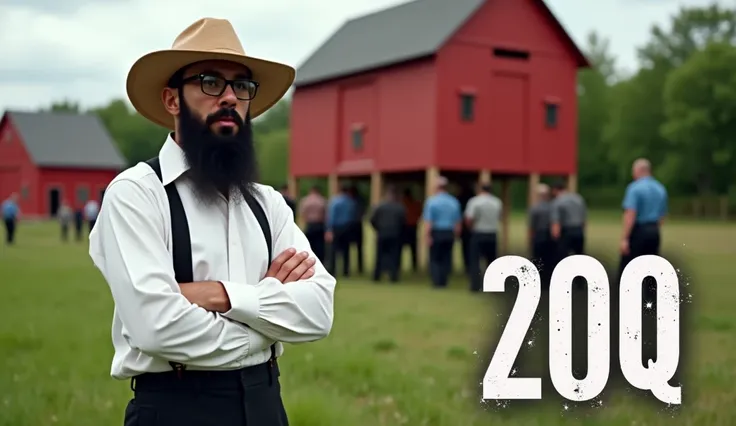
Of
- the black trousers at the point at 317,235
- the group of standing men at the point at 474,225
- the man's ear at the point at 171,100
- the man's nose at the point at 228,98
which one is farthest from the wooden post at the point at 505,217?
the man's nose at the point at 228,98

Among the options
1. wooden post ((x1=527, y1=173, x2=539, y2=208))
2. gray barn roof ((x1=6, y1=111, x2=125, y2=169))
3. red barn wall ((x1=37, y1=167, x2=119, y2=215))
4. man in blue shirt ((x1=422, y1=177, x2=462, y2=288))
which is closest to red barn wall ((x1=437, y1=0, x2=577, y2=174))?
wooden post ((x1=527, y1=173, x2=539, y2=208))

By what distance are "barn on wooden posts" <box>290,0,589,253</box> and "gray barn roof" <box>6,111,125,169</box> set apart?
43.5m

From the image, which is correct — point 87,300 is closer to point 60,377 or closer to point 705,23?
point 60,377

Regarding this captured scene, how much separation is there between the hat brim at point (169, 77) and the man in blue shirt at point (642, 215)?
1039 centimetres

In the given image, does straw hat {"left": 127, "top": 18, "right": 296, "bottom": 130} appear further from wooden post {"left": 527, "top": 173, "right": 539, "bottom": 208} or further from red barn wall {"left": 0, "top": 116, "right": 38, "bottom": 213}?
red barn wall {"left": 0, "top": 116, "right": 38, "bottom": 213}

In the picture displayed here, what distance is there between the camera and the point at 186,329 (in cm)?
308

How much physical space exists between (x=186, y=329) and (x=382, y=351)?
6.87 m

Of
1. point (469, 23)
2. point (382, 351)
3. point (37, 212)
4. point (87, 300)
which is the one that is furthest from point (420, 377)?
point (37, 212)

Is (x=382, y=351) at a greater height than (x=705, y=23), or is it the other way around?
(x=705, y=23)

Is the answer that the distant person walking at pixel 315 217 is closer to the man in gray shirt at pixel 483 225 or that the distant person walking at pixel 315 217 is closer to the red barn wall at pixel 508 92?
the red barn wall at pixel 508 92

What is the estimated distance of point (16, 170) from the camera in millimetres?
68812

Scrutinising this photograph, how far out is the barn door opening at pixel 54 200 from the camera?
65706 millimetres

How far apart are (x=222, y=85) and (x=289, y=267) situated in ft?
2.22

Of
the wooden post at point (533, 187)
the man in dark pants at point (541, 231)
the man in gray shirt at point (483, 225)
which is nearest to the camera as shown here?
the man in gray shirt at point (483, 225)
